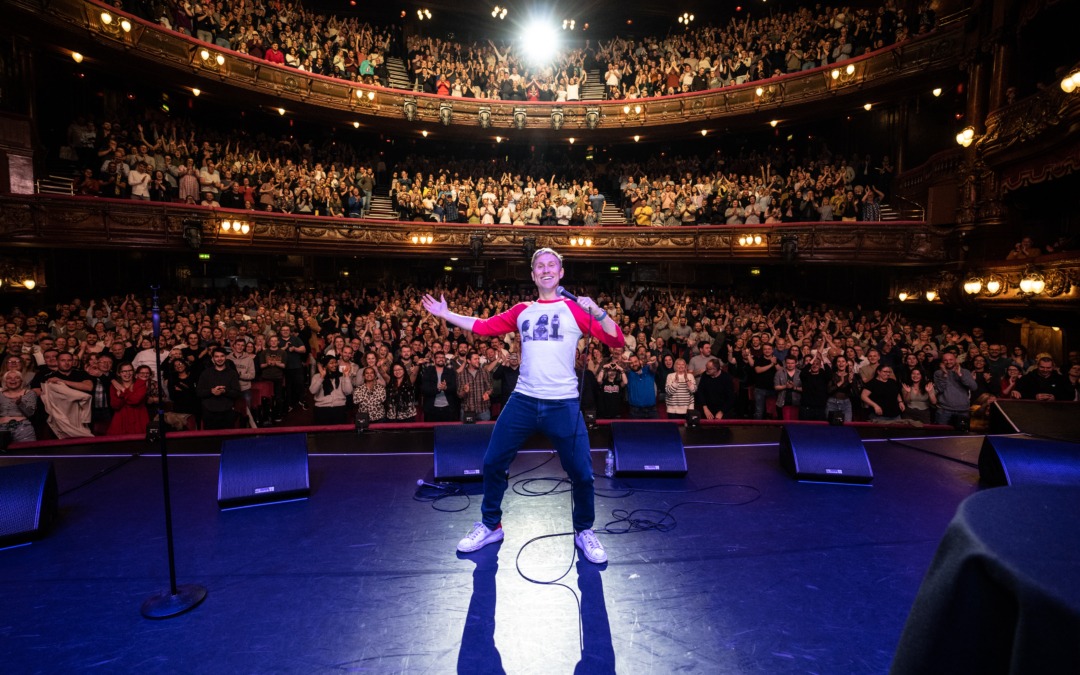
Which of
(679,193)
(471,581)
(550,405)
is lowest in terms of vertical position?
(471,581)

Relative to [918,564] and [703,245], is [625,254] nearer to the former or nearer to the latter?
[703,245]

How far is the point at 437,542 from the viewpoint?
326cm

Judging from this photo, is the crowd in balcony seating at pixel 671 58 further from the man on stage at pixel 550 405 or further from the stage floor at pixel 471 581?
the man on stage at pixel 550 405

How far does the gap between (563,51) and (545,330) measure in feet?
63.4

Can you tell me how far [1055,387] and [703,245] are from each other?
30.2ft

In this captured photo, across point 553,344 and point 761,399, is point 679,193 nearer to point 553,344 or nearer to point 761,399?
point 761,399

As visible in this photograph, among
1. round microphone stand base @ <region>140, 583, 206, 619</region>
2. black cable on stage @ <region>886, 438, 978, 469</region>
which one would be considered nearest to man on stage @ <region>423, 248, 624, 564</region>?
round microphone stand base @ <region>140, 583, 206, 619</region>

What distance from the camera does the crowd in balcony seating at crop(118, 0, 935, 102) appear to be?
14.0 meters

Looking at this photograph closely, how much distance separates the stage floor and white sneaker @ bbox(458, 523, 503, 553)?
5 centimetres

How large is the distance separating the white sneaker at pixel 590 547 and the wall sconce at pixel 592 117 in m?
15.7

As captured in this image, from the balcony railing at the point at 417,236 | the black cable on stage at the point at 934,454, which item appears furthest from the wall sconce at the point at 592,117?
the black cable on stage at the point at 934,454

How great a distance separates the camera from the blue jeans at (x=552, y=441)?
3.04 meters

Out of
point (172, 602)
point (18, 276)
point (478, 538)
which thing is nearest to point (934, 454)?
point (478, 538)

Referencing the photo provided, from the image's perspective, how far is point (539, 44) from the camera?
1908cm
